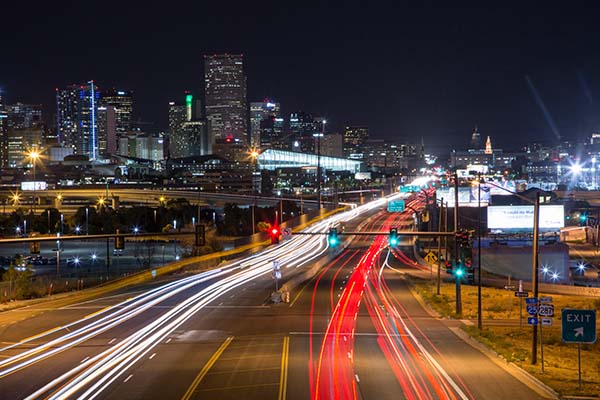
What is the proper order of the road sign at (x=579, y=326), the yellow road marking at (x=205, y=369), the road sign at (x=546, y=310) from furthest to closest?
the road sign at (x=546, y=310) < the road sign at (x=579, y=326) < the yellow road marking at (x=205, y=369)

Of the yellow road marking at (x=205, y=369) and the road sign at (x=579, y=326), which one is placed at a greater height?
the road sign at (x=579, y=326)

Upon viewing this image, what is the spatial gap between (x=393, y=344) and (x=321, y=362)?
5359 mm

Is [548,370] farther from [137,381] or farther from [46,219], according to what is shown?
[46,219]

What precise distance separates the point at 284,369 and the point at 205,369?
2.67m

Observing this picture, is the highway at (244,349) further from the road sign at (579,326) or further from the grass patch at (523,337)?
the road sign at (579,326)

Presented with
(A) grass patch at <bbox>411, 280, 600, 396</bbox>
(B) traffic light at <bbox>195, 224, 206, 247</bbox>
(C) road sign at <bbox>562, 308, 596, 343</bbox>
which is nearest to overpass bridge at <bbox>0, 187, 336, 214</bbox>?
(A) grass patch at <bbox>411, 280, 600, 396</bbox>

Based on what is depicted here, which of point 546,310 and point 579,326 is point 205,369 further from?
point 579,326

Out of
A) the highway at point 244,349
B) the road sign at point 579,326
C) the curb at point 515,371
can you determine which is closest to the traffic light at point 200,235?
the highway at point 244,349

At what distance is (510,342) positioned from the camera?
3177cm

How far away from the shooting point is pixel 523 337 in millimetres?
33844

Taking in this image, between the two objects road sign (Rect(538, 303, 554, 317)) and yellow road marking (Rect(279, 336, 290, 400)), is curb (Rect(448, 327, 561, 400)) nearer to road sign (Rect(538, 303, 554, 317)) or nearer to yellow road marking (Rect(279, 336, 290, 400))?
road sign (Rect(538, 303, 554, 317))

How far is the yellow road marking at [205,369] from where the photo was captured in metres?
21.4

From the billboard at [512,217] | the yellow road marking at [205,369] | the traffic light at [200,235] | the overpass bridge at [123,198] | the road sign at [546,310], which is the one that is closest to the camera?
the yellow road marking at [205,369]

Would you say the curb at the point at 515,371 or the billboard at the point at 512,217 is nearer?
the curb at the point at 515,371
